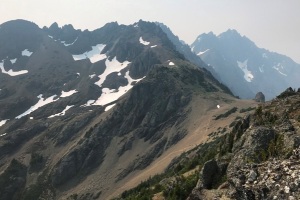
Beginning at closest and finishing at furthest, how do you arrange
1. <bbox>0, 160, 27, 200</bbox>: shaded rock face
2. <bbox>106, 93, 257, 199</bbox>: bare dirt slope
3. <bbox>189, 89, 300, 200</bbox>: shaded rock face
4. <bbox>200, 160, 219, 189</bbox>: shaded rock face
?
<bbox>189, 89, 300, 200</bbox>: shaded rock face → <bbox>200, 160, 219, 189</bbox>: shaded rock face → <bbox>106, 93, 257, 199</bbox>: bare dirt slope → <bbox>0, 160, 27, 200</bbox>: shaded rock face

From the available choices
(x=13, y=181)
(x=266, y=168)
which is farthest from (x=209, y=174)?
(x=13, y=181)

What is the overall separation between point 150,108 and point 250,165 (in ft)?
520

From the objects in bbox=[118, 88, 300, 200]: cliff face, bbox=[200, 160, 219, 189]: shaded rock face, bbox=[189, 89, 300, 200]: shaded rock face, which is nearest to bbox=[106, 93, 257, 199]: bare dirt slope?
bbox=[118, 88, 300, 200]: cliff face

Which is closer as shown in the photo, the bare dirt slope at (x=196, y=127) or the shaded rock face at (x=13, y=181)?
the bare dirt slope at (x=196, y=127)

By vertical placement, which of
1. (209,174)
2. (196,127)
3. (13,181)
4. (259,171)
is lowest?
(196,127)

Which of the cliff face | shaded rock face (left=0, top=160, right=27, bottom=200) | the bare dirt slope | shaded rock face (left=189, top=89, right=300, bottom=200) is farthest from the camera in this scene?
shaded rock face (left=0, top=160, right=27, bottom=200)

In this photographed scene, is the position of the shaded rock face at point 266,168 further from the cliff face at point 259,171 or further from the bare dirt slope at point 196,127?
the bare dirt slope at point 196,127

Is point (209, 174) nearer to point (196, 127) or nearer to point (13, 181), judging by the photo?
point (196, 127)

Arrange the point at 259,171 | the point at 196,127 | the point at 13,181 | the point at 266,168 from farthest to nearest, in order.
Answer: the point at 13,181, the point at 196,127, the point at 259,171, the point at 266,168

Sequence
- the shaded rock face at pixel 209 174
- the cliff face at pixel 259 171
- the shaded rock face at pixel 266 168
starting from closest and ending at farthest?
the shaded rock face at pixel 266 168 → the cliff face at pixel 259 171 → the shaded rock face at pixel 209 174

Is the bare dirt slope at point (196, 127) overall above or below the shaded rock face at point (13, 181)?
below

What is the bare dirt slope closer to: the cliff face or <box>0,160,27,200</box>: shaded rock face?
<box>0,160,27,200</box>: shaded rock face

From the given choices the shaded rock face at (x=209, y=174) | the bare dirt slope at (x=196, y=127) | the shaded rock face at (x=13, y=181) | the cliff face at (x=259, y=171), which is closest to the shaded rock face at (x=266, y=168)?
the cliff face at (x=259, y=171)

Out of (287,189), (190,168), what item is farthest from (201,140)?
(287,189)
